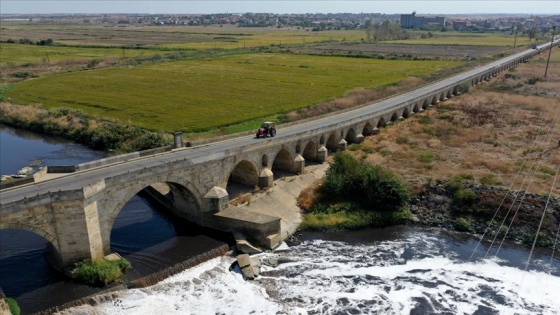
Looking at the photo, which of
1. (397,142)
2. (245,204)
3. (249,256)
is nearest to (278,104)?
(397,142)

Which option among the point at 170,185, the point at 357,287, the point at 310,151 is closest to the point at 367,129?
the point at 310,151

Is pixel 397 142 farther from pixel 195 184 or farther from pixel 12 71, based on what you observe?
pixel 12 71

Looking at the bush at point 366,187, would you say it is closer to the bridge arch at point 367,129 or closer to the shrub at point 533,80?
the bridge arch at point 367,129

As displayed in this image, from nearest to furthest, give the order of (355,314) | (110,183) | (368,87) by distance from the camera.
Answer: (355,314) → (110,183) → (368,87)

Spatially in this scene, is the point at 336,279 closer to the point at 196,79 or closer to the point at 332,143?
the point at 332,143

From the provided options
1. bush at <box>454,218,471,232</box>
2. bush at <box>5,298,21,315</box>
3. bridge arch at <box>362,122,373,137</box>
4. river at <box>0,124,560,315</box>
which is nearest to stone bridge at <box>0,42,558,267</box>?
river at <box>0,124,560,315</box>

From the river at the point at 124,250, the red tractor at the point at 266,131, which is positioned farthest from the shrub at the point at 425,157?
the river at the point at 124,250

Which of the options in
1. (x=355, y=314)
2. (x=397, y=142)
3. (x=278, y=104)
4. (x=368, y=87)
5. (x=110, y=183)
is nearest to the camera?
(x=355, y=314)
